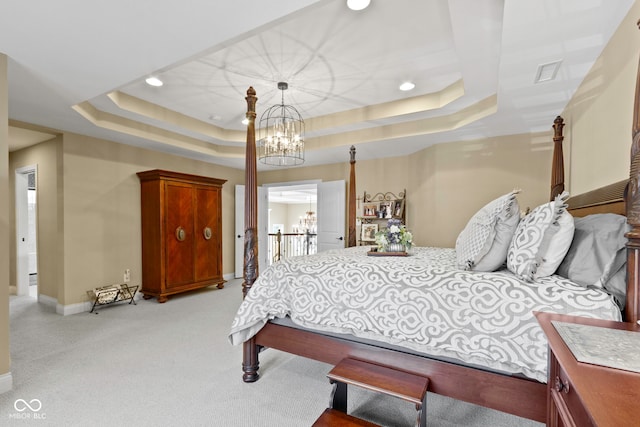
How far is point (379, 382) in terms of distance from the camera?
1.60 meters

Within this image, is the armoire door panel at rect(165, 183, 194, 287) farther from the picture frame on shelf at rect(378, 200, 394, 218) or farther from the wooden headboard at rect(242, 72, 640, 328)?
the picture frame on shelf at rect(378, 200, 394, 218)

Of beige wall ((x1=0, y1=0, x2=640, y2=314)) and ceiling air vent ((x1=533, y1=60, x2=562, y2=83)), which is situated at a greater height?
ceiling air vent ((x1=533, y1=60, x2=562, y2=83))

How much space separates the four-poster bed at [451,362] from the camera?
107 cm

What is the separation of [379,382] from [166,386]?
1590 millimetres

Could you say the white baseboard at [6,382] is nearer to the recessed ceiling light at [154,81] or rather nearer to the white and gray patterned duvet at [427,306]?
the white and gray patterned duvet at [427,306]

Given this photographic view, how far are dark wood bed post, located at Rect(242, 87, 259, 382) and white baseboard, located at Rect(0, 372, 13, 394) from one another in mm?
1680

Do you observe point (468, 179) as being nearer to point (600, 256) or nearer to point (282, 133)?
point (282, 133)

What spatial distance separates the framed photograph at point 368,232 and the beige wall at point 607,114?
2781mm

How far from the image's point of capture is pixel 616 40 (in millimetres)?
1873

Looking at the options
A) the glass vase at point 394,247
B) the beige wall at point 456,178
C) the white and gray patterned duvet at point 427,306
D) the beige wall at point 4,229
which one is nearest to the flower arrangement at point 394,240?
the glass vase at point 394,247

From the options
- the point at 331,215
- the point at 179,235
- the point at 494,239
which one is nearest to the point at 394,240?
the point at 494,239

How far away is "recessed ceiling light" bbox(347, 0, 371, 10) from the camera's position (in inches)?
79.1

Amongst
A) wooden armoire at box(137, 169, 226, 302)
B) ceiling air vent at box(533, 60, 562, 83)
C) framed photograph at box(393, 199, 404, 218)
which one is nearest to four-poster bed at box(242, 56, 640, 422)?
ceiling air vent at box(533, 60, 562, 83)

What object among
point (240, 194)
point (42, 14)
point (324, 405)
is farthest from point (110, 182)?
point (324, 405)
